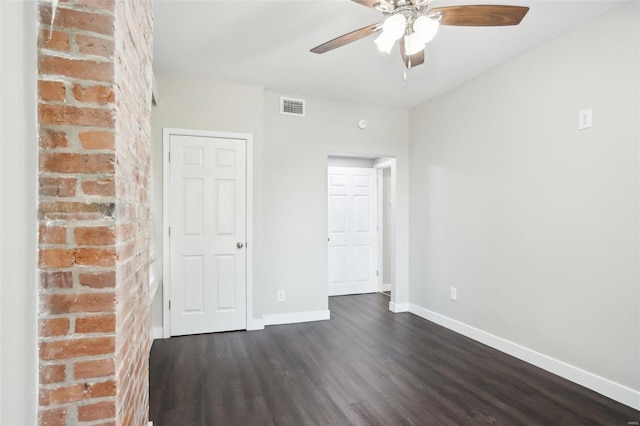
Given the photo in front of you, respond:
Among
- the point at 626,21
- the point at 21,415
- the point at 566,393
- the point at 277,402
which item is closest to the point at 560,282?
the point at 566,393

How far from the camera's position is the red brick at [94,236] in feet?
3.16

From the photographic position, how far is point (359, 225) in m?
5.25

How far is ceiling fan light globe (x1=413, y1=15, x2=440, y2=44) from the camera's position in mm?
1617

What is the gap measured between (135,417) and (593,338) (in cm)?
290

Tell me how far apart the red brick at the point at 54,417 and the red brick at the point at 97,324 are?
0.79 feet

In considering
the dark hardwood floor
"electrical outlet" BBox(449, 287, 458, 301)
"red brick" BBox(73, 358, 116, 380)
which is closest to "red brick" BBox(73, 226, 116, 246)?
"red brick" BBox(73, 358, 116, 380)

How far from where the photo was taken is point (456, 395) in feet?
7.28

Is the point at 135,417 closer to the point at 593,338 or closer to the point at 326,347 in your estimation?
the point at 326,347

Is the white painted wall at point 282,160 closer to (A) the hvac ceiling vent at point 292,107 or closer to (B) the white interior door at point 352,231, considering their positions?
(A) the hvac ceiling vent at point 292,107

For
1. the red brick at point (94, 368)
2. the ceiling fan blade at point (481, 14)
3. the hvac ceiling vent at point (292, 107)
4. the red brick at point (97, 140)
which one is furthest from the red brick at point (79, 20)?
the hvac ceiling vent at point (292, 107)

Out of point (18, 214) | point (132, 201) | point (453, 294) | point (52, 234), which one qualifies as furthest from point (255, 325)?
point (18, 214)

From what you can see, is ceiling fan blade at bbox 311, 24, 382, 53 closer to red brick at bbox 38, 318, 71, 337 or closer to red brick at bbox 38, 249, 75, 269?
red brick at bbox 38, 249, 75, 269

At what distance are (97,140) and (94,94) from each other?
0.14m

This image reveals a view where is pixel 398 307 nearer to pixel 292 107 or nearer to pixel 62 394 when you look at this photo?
pixel 292 107
